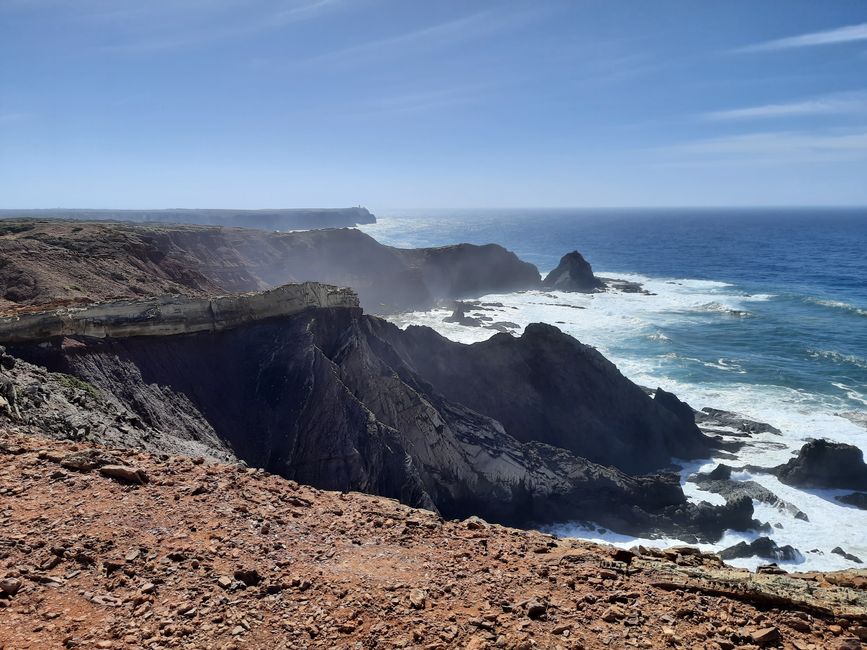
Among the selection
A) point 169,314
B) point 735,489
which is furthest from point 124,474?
point 735,489

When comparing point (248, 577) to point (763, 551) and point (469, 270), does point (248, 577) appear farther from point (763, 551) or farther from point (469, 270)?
point (469, 270)

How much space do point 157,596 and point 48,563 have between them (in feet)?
5.31

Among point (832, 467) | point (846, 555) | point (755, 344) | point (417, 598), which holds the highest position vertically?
point (417, 598)

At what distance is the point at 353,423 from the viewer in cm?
2197

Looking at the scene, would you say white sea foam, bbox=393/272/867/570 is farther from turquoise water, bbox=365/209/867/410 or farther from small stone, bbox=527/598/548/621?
small stone, bbox=527/598/548/621

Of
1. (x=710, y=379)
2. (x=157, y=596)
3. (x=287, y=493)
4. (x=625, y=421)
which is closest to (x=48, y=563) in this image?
(x=157, y=596)

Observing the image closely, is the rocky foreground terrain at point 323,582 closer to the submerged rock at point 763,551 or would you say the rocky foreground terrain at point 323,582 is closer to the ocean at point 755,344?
the submerged rock at point 763,551

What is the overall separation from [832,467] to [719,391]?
14.3m

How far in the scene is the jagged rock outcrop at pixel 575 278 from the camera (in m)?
87.7

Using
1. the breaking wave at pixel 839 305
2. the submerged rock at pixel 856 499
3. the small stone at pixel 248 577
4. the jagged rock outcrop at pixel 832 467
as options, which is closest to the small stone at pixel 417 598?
the small stone at pixel 248 577

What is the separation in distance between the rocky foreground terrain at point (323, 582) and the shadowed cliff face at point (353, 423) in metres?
10.2

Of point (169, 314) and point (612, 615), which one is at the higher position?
point (169, 314)

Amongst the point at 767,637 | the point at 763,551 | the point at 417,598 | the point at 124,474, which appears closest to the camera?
the point at 767,637

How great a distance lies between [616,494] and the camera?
2670cm
